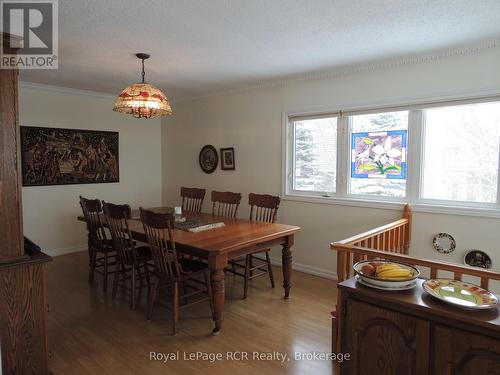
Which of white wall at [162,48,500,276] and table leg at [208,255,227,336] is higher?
white wall at [162,48,500,276]

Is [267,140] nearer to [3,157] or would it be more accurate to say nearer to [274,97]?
[274,97]

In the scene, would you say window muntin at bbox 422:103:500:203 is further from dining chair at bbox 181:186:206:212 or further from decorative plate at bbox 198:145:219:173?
decorative plate at bbox 198:145:219:173

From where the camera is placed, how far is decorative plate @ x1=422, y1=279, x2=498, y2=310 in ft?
4.59

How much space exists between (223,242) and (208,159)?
2.72 metres

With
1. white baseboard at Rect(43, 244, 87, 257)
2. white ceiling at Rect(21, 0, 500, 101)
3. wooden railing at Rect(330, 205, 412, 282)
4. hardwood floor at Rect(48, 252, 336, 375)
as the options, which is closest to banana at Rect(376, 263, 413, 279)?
wooden railing at Rect(330, 205, 412, 282)

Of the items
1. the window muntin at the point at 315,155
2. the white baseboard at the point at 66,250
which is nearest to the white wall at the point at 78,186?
the white baseboard at the point at 66,250

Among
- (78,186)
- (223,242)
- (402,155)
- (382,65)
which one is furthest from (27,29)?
(402,155)

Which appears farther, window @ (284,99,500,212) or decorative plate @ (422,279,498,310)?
window @ (284,99,500,212)

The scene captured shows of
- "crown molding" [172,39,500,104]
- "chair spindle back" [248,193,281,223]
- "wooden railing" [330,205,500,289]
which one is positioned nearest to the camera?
"wooden railing" [330,205,500,289]

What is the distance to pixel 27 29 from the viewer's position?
265 centimetres

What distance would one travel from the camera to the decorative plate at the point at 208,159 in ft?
16.9

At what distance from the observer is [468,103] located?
10.1 feet

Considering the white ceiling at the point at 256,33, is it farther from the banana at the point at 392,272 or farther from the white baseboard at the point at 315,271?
the white baseboard at the point at 315,271

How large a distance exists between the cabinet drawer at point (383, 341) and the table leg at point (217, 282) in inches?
43.9
